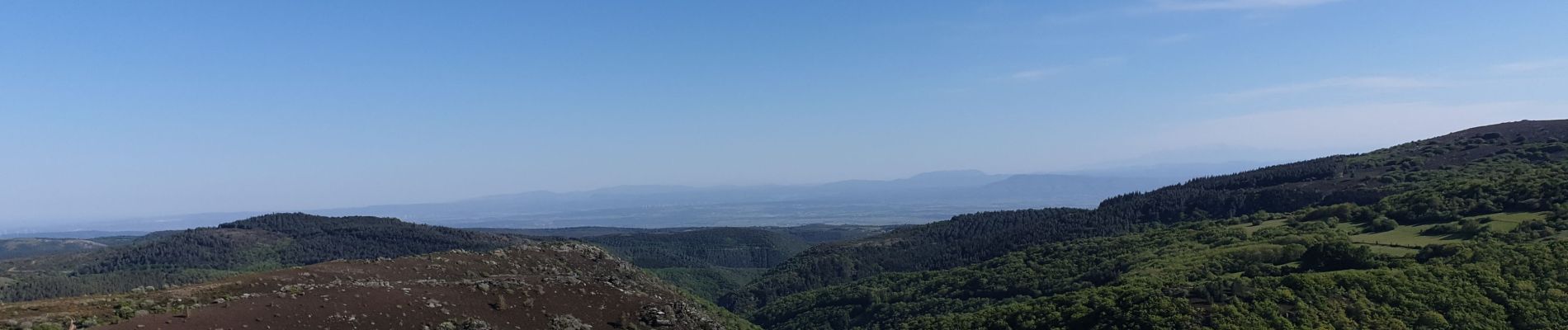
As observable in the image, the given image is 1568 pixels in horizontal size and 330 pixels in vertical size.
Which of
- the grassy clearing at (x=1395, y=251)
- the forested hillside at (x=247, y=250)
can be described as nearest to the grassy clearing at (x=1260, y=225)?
the grassy clearing at (x=1395, y=251)

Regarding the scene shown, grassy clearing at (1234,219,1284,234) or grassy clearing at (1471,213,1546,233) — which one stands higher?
grassy clearing at (1471,213,1546,233)

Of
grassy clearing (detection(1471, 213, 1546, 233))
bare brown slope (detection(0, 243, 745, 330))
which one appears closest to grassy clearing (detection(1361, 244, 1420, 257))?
grassy clearing (detection(1471, 213, 1546, 233))

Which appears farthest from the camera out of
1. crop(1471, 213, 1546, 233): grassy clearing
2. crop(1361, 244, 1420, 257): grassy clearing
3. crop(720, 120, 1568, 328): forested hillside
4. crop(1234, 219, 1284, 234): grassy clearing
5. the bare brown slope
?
crop(1234, 219, 1284, 234): grassy clearing

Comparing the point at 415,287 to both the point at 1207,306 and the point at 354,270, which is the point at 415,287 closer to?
the point at 354,270

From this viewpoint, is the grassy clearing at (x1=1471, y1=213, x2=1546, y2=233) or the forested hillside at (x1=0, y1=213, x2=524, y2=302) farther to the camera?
the forested hillside at (x1=0, y1=213, x2=524, y2=302)

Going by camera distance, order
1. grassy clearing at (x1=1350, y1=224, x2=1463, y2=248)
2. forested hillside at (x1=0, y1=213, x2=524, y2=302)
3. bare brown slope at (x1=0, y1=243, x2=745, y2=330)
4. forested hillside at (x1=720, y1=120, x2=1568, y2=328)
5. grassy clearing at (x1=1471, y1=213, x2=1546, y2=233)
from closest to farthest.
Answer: bare brown slope at (x1=0, y1=243, x2=745, y2=330) < grassy clearing at (x1=1471, y1=213, x2=1546, y2=233) < grassy clearing at (x1=1350, y1=224, x2=1463, y2=248) < forested hillside at (x1=720, y1=120, x2=1568, y2=328) < forested hillside at (x1=0, y1=213, x2=524, y2=302)

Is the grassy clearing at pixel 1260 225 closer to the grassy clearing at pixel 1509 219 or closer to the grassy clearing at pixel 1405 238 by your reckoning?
the grassy clearing at pixel 1405 238

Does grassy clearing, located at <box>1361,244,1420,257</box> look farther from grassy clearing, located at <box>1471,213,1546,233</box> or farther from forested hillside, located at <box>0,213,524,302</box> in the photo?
forested hillside, located at <box>0,213,524,302</box>
